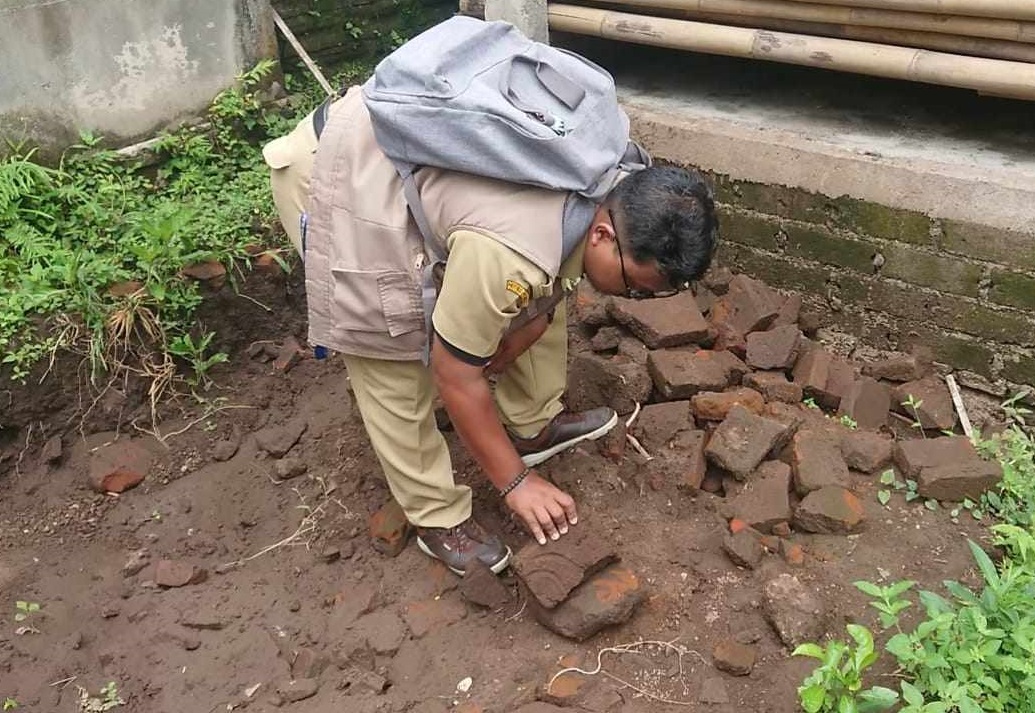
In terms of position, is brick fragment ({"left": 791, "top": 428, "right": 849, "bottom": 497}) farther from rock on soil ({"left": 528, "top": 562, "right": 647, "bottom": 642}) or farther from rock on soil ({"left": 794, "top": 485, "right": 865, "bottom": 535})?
rock on soil ({"left": 528, "top": 562, "right": 647, "bottom": 642})

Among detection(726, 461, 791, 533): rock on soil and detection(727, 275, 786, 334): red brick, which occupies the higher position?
detection(727, 275, 786, 334): red brick

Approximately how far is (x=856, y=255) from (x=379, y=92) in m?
2.07

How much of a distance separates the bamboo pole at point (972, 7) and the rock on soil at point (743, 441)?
5.05 feet

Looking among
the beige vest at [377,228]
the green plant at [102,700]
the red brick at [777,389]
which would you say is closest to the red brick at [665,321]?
the red brick at [777,389]

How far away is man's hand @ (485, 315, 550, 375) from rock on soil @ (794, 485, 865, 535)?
102 centimetres

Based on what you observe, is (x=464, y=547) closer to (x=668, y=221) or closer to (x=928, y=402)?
(x=668, y=221)

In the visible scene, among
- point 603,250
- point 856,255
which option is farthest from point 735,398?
point 603,250

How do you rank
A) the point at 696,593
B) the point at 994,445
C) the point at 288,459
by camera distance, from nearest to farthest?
the point at 696,593
the point at 994,445
the point at 288,459

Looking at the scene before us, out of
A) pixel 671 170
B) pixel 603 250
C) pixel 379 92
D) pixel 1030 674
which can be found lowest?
pixel 1030 674

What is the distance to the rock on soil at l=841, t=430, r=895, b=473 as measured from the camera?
297cm

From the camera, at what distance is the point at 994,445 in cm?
301

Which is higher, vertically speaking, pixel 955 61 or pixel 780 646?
pixel 955 61

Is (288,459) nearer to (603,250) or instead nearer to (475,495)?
(475,495)

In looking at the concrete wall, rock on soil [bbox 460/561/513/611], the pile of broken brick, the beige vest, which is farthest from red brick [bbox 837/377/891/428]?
the concrete wall
